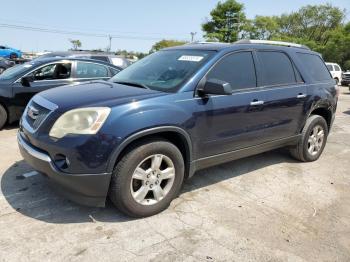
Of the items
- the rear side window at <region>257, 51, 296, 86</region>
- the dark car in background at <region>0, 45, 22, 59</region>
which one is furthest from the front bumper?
the dark car in background at <region>0, 45, 22, 59</region>

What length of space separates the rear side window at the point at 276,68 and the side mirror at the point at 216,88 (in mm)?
1085

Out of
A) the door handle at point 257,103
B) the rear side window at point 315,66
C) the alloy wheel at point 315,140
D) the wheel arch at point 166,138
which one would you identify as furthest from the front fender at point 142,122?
the alloy wheel at point 315,140

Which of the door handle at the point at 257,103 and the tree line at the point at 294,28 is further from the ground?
the tree line at the point at 294,28

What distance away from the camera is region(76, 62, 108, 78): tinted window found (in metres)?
7.50

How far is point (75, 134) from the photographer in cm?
309

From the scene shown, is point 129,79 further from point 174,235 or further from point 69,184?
point 174,235

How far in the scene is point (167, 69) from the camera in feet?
13.6

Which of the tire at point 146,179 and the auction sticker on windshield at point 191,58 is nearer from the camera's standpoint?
the tire at point 146,179

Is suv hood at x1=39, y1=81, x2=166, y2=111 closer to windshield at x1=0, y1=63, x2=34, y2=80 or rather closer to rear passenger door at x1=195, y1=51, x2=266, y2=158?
rear passenger door at x1=195, y1=51, x2=266, y2=158

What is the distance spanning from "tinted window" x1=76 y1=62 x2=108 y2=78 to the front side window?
0.20m

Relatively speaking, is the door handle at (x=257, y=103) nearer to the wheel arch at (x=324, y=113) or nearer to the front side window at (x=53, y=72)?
the wheel arch at (x=324, y=113)

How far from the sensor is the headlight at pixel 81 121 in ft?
10.2

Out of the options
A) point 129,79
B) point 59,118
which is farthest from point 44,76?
point 59,118

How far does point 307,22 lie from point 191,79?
60.2 meters
